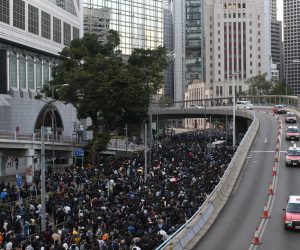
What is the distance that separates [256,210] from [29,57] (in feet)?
168

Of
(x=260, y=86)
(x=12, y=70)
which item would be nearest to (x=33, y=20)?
(x=12, y=70)

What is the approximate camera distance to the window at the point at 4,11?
6191 centimetres

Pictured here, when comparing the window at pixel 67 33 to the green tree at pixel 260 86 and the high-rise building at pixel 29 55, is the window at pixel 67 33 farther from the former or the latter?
the green tree at pixel 260 86

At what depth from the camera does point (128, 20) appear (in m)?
170

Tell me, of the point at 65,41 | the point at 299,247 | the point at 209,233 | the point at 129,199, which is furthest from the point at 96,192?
the point at 65,41

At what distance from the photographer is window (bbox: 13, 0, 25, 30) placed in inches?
2584

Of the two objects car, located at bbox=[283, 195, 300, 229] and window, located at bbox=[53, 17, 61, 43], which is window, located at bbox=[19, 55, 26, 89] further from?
car, located at bbox=[283, 195, 300, 229]

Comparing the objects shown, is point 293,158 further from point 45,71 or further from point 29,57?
point 45,71

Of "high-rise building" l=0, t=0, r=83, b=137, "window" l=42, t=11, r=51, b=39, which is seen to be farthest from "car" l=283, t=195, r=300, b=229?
"window" l=42, t=11, r=51, b=39

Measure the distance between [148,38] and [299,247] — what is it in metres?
161

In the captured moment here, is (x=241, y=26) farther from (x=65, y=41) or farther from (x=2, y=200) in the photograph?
(x=2, y=200)

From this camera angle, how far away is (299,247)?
2214 cm

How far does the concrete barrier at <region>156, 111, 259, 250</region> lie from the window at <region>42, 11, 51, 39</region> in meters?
40.5

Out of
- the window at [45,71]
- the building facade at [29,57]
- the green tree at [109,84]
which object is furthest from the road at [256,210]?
the window at [45,71]
